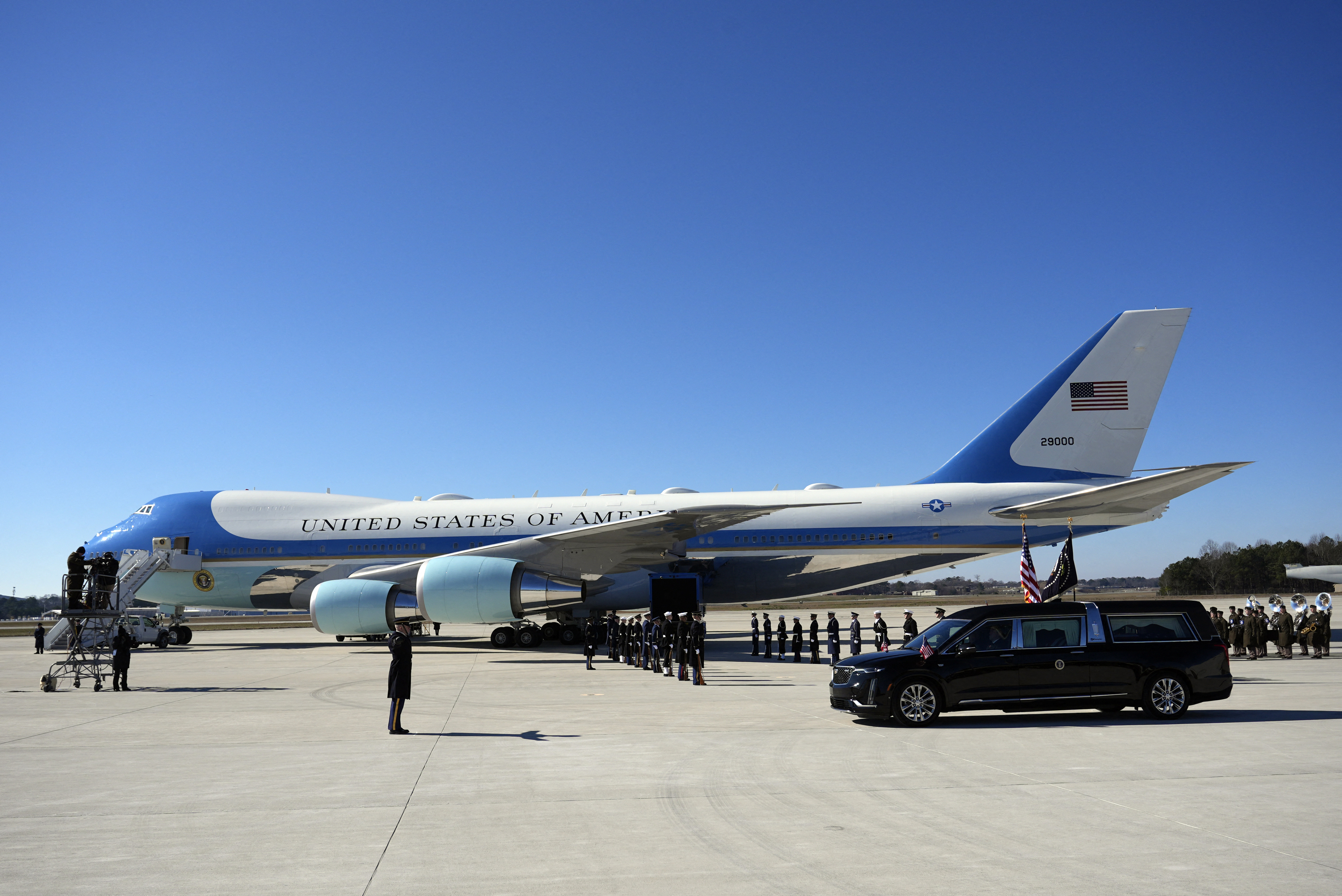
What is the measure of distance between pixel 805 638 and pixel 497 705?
2206 centimetres

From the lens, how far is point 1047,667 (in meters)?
10.8

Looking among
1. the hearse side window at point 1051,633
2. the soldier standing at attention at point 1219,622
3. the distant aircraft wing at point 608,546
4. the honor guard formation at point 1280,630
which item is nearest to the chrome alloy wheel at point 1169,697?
the hearse side window at point 1051,633

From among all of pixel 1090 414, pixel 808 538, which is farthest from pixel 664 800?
pixel 1090 414

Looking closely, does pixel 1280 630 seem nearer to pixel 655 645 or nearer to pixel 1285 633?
pixel 1285 633

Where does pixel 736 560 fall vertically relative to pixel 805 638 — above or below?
above

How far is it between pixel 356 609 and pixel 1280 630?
70.6 feet

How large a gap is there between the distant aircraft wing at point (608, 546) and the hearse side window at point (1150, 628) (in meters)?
11.2

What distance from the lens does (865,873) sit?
5066mm

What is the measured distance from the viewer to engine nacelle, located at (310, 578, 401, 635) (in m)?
23.2

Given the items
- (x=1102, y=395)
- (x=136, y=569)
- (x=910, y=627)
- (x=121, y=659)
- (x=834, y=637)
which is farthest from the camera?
(x=136, y=569)

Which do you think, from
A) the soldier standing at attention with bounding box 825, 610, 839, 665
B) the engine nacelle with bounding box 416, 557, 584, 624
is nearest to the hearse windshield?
the soldier standing at attention with bounding box 825, 610, 839, 665

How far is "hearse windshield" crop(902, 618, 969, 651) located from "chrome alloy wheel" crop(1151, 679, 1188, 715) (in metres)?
2.27

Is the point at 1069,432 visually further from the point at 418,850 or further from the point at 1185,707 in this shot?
the point at 418,850

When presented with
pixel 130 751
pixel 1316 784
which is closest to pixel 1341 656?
pixel 1316 784
